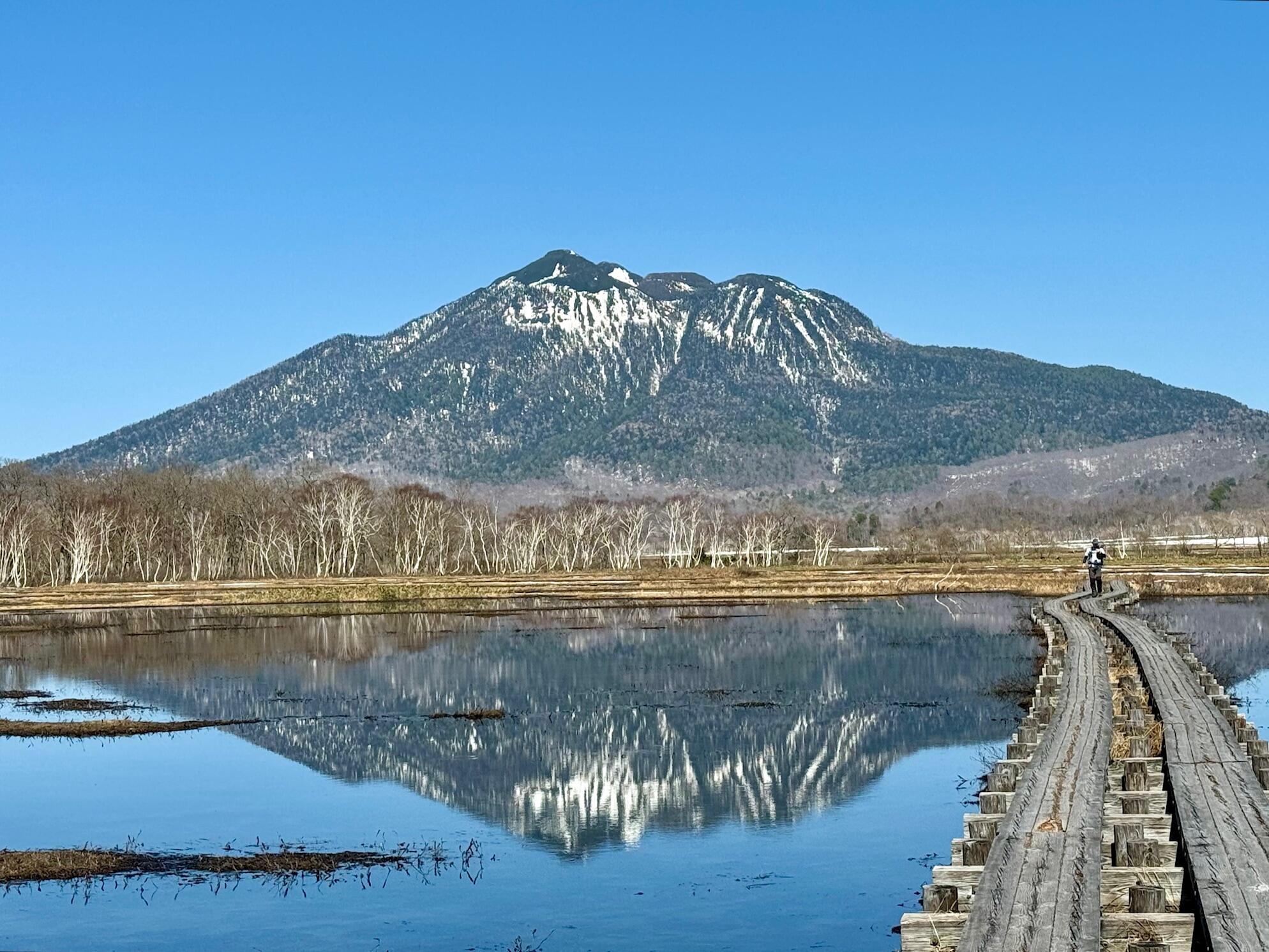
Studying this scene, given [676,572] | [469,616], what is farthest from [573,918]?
[676,572]

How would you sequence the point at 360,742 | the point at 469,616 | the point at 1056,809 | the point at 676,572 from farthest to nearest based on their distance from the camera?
the point at 676,572 → the point at 469,616 → the point at 360,742 → the point at 1056,809

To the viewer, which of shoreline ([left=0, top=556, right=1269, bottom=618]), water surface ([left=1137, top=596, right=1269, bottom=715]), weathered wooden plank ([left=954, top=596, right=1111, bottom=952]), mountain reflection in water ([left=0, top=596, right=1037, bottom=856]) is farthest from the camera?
shoreline ([left=0, top=556, right=1269, bottom=618])

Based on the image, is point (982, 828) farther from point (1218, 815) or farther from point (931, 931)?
point (931, 931)

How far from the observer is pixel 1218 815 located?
15469 millimetres

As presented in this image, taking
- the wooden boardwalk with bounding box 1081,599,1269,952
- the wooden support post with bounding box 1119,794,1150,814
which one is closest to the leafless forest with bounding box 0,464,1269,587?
the wooden boardwalk with bounding box 1081,599,1269,952

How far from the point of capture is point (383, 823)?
76.0ft

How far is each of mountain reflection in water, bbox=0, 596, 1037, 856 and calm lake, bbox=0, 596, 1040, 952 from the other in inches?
5.1

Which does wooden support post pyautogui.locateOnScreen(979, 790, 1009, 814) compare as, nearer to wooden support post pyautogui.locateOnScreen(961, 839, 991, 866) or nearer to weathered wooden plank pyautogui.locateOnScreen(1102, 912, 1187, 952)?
wooden support post pyautogui.locateOnScreen(961, 839, 991, 866)

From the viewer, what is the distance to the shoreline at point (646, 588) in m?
81.1

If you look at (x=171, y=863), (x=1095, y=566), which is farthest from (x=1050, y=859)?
(x=1095, y=566)

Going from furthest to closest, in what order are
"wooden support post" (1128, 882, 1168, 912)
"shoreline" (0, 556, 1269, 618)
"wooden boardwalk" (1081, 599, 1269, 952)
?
"shoreline" (0, 556, 1269, 618), "wooden support post" (1128, 882, 1168, 912), "wooden boardwalk" (1081, 599, 1269, 952)

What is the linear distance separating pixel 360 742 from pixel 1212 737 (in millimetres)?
16917

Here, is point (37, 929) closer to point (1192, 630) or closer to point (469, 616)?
point (1192, 630)

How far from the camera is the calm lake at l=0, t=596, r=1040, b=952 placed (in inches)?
692
